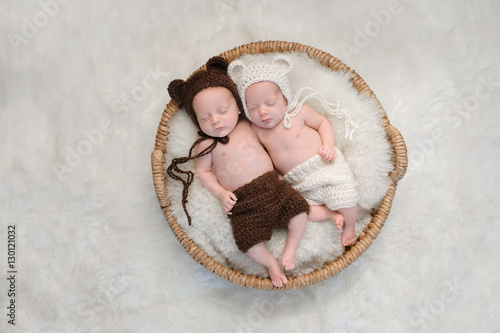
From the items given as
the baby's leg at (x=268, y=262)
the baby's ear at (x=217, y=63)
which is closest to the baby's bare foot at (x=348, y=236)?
the baby's leg at (x=268, y=262)

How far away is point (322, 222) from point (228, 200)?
1.40 ft

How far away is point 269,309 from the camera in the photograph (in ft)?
6.05

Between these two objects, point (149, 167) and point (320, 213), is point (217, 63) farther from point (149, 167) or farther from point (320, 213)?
point (320, 213)

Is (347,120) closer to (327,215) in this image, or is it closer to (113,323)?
(327,215)

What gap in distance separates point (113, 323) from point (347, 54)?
166 centimetres

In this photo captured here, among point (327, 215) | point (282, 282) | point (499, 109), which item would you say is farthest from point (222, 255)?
point (499, 109)

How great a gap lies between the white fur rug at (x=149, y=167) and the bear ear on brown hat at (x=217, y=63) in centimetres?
36

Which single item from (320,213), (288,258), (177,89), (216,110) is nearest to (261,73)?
(216,110)

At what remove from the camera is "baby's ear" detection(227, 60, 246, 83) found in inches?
65.6

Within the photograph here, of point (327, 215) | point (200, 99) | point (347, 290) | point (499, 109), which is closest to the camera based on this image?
point (200, 99)

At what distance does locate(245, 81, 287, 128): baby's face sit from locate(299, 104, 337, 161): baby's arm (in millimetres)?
119

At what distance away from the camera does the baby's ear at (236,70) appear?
1667 mm

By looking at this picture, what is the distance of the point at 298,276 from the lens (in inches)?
66.2

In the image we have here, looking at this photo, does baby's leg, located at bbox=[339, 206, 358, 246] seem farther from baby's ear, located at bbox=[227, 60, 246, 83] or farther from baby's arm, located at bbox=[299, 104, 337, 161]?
baby's ear, located at bbox=[227, 60, 246, 83]
